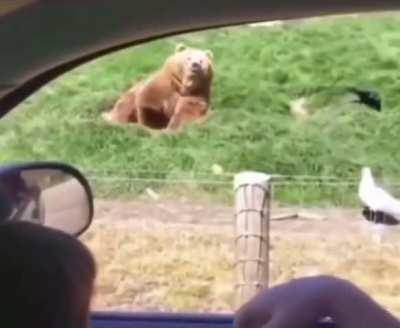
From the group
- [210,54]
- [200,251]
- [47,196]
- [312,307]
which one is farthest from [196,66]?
[312,307]

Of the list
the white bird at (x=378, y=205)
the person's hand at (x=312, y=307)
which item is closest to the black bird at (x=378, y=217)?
the white bird at (x=378, y=205)

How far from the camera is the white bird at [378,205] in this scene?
2984mm

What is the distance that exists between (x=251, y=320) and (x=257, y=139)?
3.26 m

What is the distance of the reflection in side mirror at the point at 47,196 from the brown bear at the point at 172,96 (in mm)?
1762

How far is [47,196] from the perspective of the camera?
102cm

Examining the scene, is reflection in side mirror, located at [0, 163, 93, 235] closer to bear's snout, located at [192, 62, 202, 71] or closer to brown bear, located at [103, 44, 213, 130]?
brown bear, located at [103, 44, 213, 130]

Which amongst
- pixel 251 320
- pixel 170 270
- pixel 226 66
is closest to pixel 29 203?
pixel 251 320

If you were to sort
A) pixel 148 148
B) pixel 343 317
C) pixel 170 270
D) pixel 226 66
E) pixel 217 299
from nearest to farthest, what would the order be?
pixel 343 317, pixel 217 299, pixel 148 148, pixel 170 270, pixel 226 66

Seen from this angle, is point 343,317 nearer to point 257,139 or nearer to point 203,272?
point 203,272

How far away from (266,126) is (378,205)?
0.94m

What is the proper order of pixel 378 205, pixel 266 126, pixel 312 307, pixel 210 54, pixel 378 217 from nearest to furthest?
pixel 312 307
pixel 378 205
pixel 378 217
pixel 210 54
pixel 266 126

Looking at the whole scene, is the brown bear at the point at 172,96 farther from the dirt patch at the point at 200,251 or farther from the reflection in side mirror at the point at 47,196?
the reflection in side mirror at the point at 47,196

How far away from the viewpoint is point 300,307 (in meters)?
0.67

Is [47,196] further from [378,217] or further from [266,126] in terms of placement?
[266,126]
